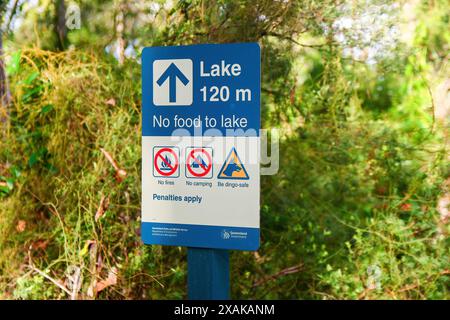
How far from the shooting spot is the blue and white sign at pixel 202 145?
227 cm

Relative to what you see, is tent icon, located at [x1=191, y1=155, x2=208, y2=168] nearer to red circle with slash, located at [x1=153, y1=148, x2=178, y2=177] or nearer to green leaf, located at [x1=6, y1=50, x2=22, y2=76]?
red circle with slash, located at [x1=153, y1=148, x2=178, y2=177]

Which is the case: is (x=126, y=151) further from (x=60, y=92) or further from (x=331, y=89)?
(x=331, y=89)

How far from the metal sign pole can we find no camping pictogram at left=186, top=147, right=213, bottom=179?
0.26 m

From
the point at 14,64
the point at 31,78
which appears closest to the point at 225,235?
the point at 31,78

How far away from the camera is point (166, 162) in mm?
2406

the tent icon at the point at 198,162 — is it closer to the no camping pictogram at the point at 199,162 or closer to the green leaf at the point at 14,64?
the no camping pictogram at the point at 199,162

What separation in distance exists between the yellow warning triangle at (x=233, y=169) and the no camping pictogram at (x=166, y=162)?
0.57 feet

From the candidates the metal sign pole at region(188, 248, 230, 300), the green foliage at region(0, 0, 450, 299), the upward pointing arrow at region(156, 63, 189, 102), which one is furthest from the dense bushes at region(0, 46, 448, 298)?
the upward pointing arrow at region(156, 63, 189, 102)

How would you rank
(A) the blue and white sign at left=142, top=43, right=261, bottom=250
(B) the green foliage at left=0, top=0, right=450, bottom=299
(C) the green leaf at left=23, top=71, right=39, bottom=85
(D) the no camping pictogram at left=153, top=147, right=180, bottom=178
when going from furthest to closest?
(C) the green leaf at left=23, top=71, right=39, bottom=85 < (B) the green foliage at left=0, top=0, right=450, bottom=299 < (D) the no camping pictogram at left=153, top=147, right=180, bottom=178 < (A) the blue and white sign at left=142, top=43, right=261, bottom=250

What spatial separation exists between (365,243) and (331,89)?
806mm

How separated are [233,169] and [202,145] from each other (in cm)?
14

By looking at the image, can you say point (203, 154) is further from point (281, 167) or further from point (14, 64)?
point (14, 64)

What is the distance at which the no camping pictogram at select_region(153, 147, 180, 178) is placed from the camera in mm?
2385

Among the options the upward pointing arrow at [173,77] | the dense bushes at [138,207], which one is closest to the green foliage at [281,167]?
the dense bushes at [138,207]
